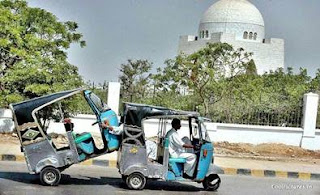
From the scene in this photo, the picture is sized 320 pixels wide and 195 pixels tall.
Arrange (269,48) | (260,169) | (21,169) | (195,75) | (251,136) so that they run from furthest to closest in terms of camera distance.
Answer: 1. (269,48)
2. (195,75)
3. (251,136)
4. (260,169)
5. (21,169)

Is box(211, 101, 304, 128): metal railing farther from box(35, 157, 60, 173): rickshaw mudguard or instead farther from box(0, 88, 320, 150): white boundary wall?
box(35, 157, 60, 173): rickshaw mudguard

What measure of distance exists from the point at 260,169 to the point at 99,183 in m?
5.11

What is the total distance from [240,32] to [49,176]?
5279cm

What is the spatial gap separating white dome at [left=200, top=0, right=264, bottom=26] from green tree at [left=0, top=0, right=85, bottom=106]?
4496cm

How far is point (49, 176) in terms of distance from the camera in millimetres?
9188

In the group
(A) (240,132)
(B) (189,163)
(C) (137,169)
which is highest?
(A) (240,132)

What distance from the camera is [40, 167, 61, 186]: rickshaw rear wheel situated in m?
9.16

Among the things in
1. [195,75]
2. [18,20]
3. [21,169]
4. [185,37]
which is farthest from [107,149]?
[185,37]

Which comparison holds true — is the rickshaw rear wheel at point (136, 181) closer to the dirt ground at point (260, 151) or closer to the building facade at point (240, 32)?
the dirt ground at point (260, 151)

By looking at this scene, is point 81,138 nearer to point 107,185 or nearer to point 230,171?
point 107,185

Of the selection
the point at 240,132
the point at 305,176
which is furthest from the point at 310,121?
the point at 305,176

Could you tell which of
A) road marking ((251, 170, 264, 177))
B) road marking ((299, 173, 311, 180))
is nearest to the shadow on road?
road marking ((251, 170, 264, 177))

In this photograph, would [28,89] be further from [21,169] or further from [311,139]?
[311,139]

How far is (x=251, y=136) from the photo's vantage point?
18.2 metres
